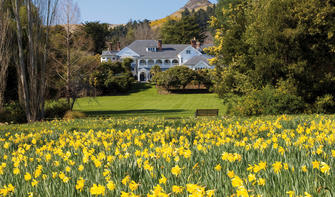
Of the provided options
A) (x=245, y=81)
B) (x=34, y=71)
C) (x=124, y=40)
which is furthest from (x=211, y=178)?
(x=124, y=40)

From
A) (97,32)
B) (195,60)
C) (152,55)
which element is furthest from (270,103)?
(97,32)

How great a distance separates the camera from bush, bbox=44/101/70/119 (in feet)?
59.9

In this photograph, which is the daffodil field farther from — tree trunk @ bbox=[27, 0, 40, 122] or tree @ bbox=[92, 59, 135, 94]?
tree @ bbox=[92, 59, 135, 94]

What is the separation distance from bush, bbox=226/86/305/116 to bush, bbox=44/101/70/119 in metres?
10.5

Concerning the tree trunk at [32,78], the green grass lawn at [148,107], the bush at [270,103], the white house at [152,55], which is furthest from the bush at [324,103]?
the white house at [152,55]

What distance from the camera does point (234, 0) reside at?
1231 inches

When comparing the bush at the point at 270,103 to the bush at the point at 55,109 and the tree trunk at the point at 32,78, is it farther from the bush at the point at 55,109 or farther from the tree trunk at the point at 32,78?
the bush at the point at 55,109

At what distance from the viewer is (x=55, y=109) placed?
18938mm

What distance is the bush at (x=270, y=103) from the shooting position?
14.4 meters

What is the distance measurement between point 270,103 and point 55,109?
40.2ft

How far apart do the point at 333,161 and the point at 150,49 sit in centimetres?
6835

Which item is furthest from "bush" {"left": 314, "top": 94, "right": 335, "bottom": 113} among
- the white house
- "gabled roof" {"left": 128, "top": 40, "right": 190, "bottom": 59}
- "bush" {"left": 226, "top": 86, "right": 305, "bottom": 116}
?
"gabled roof" {"left": 128, "top": 40, "right": 190, "bottom": 59}

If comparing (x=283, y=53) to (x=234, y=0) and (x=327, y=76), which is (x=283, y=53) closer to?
(x=327, y=76)

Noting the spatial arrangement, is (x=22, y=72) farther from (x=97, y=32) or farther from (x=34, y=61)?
(x=97, y=32)
